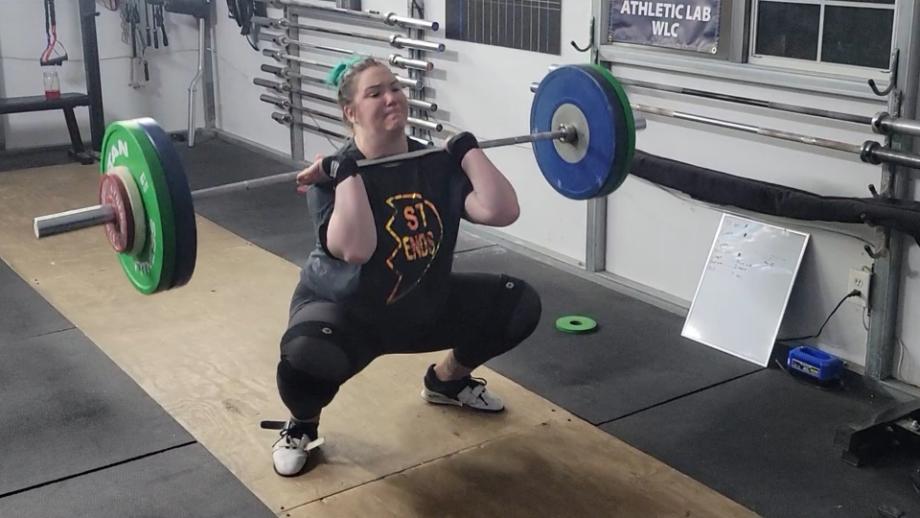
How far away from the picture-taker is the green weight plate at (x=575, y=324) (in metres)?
3.26

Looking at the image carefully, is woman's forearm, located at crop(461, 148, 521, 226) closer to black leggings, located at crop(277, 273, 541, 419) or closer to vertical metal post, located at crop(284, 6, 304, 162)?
black leggings, located at crop(277, 273, 541, 419)

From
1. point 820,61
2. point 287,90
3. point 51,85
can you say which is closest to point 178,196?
point 820,61

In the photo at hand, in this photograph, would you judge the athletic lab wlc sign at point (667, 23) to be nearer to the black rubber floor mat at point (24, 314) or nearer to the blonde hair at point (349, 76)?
the blonde hair at point (349, 76)

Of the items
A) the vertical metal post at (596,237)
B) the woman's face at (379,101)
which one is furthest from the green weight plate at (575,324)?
the woman's face at (379,101)

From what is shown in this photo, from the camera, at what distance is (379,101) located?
229 centimetres

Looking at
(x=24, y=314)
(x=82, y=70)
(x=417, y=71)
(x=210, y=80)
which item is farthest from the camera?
(x=210, y=80)

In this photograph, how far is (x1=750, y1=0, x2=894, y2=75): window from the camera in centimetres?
272

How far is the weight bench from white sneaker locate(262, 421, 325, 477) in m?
3.58

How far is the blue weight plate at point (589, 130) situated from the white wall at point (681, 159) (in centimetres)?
64

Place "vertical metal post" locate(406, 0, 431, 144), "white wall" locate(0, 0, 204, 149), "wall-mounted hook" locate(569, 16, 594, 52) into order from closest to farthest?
"wall-mounted hook" locate(569, 16, 594, 52) → "vertical metal post" locate(406, 0, 431, 144) → "white wall" locate(0, 0, 204, 149)

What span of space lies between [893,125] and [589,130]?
0.74 metres

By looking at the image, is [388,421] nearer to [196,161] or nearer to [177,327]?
[177,327]

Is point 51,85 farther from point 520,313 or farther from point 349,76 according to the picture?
point 520,313

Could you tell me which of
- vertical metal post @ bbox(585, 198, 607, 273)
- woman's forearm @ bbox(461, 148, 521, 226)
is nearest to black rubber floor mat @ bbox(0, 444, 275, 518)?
woman's forearm @ bbox(461, 148, 521, 226)
